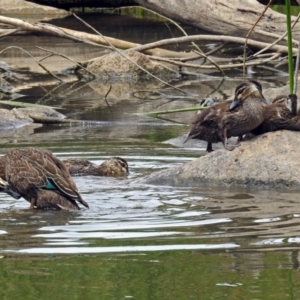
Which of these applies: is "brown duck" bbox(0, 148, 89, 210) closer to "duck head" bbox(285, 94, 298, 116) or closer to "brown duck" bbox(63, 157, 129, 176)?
"brown duck" bbox(63, 157, 129, 176)

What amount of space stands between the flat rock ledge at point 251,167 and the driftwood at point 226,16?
692 centimetres

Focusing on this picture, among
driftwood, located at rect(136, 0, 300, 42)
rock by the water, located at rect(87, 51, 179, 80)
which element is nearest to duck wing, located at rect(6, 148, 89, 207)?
driftwood, located at rect(136, 0, 300, 42)

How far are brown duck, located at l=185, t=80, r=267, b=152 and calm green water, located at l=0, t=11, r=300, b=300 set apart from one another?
26.1 inches

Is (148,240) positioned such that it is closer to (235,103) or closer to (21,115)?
(235,103)

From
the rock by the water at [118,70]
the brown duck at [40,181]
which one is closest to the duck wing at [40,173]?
the brown duck at [40,181]

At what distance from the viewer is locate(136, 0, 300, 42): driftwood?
15398 mm

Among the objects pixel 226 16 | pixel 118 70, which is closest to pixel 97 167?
pixel 226 16

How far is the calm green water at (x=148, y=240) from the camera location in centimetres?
496

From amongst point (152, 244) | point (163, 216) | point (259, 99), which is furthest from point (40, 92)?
point (152, 244)

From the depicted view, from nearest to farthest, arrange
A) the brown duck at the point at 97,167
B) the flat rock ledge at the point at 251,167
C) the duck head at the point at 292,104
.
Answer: the flat rock ledge at the point at 251,167, the duck head at the point at 292,104, the brown duck at the point at 97,167

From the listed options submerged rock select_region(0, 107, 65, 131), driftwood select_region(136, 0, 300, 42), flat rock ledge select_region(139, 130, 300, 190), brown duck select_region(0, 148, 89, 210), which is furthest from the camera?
driftwood select_region(136, 0, 300, 42)

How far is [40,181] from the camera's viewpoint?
25.0 ft

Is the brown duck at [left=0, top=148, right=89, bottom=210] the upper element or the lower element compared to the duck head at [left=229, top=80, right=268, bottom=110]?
lower

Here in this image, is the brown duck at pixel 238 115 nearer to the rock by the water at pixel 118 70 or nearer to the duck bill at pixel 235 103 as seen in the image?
the duck bill at pixel 235 103
